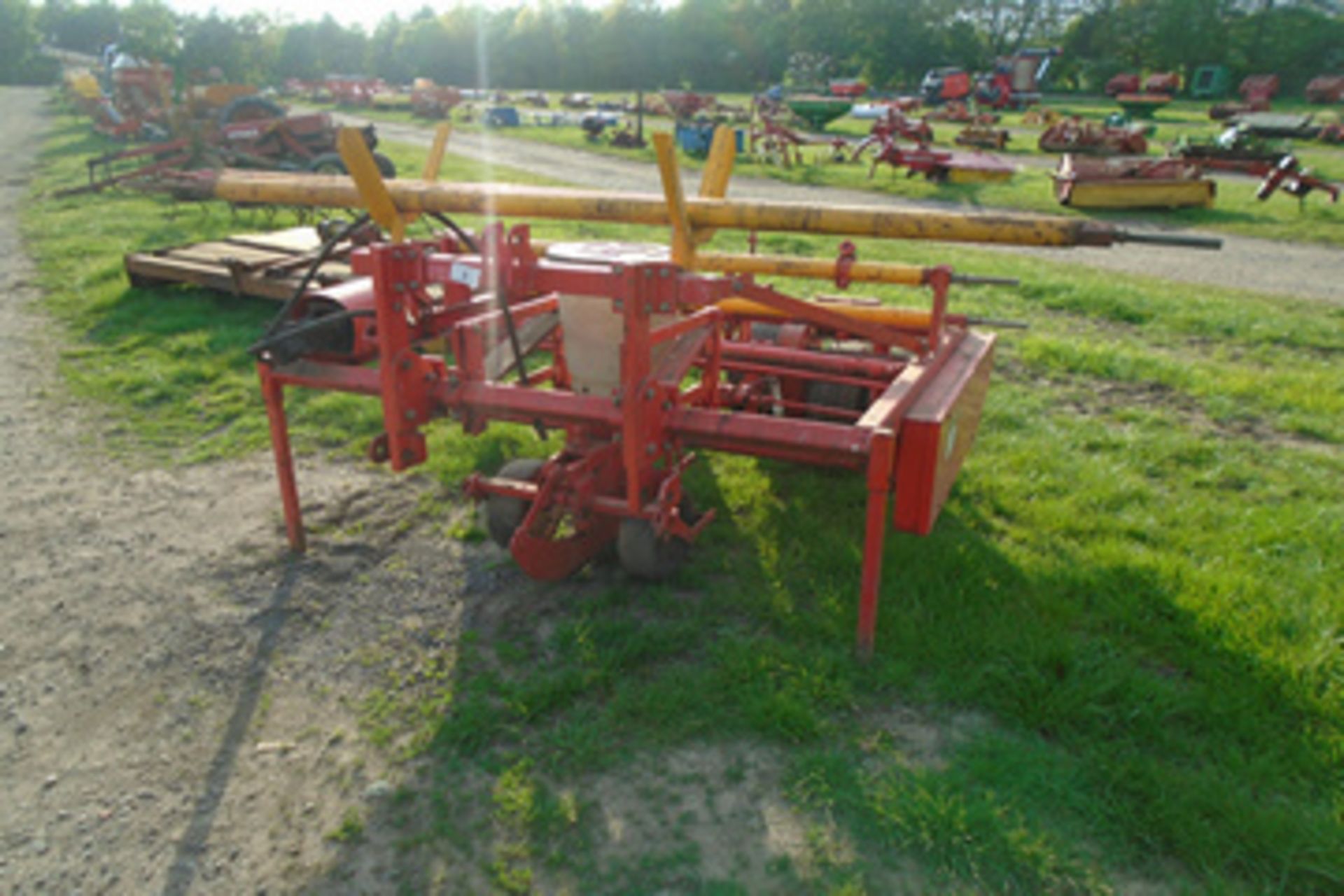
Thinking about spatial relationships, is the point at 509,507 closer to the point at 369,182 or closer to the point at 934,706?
the point at 369,182

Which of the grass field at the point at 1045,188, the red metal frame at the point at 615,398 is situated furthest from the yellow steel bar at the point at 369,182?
the grass field at the point at 1045,188

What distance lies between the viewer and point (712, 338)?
409cm

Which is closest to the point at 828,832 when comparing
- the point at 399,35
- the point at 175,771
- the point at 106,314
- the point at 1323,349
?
the point at 175,771

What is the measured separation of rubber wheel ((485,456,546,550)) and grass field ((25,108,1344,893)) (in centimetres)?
33

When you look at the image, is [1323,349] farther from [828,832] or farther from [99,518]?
[99,518]

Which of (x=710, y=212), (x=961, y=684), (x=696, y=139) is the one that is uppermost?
(x=710, y=212)

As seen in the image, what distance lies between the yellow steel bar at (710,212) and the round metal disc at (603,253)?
13 centimetres

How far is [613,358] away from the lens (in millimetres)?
3695

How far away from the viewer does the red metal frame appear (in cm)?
307

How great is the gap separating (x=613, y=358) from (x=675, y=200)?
724 mm

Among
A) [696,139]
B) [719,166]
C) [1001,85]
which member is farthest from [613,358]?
[1001,85]

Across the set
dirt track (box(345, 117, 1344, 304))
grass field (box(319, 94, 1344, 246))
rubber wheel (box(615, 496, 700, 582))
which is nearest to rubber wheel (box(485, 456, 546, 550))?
rubber wheel (box(615, 496, 700, 582))

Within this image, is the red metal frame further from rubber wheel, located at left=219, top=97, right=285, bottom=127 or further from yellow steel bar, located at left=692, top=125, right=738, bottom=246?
rubber wheel, located at left=219, top=97, right=285, bottom=127

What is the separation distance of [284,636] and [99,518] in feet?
5.68
